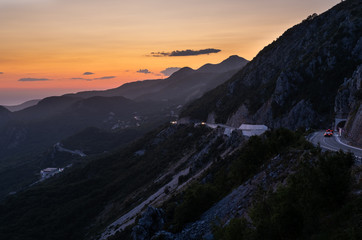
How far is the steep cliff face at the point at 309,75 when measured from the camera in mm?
80062

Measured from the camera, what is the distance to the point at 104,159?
519 feet

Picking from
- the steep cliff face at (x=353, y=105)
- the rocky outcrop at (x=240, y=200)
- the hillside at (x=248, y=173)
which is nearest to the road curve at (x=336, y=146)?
the steep cliff face at (x=353, y=105)

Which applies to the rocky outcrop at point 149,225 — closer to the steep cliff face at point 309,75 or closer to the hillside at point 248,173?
the hillside at point 248,173

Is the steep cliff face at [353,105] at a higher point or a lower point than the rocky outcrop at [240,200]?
higher

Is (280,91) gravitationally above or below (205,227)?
above

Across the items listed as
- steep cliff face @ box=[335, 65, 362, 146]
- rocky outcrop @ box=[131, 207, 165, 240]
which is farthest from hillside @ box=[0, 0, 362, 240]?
steep cliff face @ box=[335, 65, 362, 146]

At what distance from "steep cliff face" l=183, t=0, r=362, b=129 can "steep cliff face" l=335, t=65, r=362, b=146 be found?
961cm

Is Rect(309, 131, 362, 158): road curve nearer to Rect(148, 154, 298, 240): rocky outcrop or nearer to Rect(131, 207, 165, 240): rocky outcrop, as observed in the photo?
Rect(148, 154, 298, 240): rocky outcrop

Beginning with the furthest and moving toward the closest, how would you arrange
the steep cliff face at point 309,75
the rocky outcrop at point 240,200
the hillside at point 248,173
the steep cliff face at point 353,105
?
1. the steep cliff face at point 309,75
2. the steep cliff face at point 353,105
3. the rocky outcrop at point 240,200
4. the hillside at point 248,173

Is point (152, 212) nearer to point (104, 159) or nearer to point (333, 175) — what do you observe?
point (333, 175)

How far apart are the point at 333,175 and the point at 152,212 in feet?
89.7

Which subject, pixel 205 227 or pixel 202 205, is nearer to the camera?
pixel 205 227

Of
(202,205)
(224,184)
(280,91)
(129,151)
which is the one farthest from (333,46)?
(129,151)

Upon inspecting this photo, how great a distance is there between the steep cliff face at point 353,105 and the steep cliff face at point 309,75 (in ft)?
31.5
